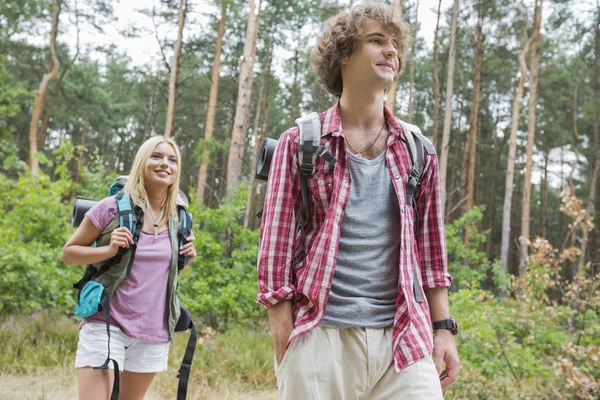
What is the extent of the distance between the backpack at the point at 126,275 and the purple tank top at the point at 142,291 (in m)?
0.07

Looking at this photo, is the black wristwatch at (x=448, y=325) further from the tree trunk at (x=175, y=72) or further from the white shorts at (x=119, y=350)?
the tree trunk at (x=175, y=72)

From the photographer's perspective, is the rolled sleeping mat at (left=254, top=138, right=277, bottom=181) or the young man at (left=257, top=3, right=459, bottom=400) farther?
the rolled sleeping mat at (left=254, top=138, right=277, bottom=181)

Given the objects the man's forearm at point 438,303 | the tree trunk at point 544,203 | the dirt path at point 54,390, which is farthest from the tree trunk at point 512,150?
the man's forearm at point 438,303

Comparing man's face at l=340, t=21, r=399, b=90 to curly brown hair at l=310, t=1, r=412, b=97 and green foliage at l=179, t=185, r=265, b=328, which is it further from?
green foliage at l=179, t=185, r=265, b=328

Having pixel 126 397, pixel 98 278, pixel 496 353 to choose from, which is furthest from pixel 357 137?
pixel 496 353

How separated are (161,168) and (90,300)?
0.93 m

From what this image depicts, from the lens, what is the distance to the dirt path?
5.23 m

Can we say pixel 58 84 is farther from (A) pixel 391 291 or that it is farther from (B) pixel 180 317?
(A) pixel 391 291

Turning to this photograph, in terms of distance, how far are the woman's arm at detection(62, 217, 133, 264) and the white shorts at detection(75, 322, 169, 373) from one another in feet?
1.16

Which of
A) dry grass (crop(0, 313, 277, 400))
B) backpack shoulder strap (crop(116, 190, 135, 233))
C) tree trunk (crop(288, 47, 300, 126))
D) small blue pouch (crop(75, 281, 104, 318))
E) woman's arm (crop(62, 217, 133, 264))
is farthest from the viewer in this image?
tree trunk (crop(288, 47, 300, 126))

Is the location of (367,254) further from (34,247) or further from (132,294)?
(34,247)

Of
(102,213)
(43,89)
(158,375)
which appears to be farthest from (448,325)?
(43,89)

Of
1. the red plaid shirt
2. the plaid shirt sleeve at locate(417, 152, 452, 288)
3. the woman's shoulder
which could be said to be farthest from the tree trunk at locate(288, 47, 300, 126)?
the red plaid shirt

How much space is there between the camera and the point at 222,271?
27.7ft
